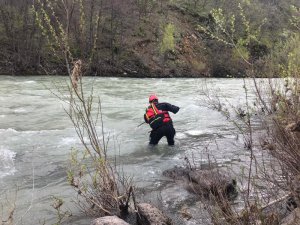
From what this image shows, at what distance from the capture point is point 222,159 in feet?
29.0

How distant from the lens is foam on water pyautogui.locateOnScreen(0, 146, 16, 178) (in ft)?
25.6

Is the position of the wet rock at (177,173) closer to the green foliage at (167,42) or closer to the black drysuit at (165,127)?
the black drysuit at (165,127)

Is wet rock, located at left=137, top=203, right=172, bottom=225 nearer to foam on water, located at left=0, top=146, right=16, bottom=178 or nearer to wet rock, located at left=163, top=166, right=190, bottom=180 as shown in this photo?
wet rock, located at left=163, top=166, right=190, bottom=180

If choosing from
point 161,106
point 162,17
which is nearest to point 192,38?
point 162,17

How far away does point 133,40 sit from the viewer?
122 feet

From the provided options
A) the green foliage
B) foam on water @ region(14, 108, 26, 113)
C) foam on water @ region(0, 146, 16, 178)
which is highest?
the green foliage

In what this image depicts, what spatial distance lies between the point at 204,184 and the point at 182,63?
30349 millimetres

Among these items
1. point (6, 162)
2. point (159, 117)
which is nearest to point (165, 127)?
point (159, 117)

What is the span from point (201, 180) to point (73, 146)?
413 centimetres

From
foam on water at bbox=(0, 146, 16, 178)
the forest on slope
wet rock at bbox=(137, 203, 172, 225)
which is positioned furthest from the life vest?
the forest on slope

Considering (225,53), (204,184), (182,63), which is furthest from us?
(225,53)

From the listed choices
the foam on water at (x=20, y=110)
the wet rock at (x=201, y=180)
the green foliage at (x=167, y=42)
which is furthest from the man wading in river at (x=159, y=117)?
the green foliage at (x=167, y=42)

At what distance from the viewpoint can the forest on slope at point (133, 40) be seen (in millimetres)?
30777

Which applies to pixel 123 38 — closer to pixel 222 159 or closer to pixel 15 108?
pixel 15 108
